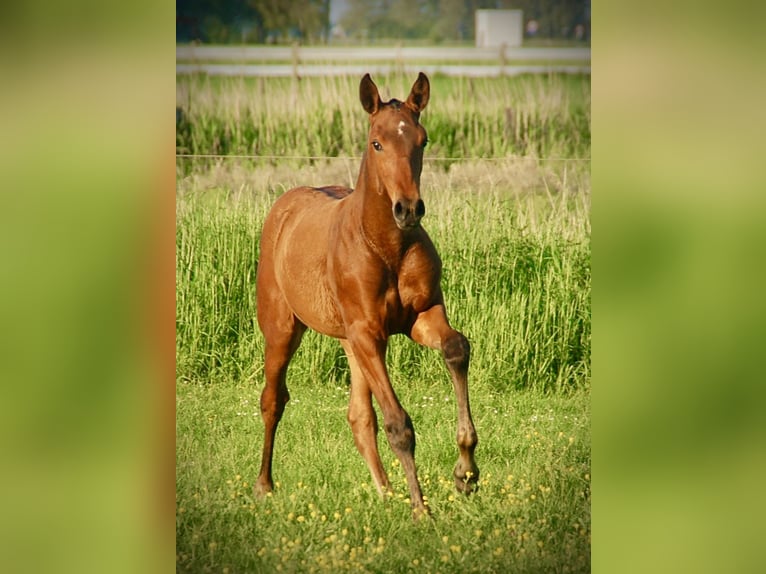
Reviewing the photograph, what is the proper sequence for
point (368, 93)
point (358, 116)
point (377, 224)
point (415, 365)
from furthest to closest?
point (415, 365), point (358, 116), point (377, 224), point (368, 93)

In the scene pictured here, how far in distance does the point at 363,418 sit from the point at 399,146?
1.29 metres

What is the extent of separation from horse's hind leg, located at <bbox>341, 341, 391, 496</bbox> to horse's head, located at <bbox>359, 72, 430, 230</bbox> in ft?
2.77

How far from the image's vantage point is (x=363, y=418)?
5.38 metres

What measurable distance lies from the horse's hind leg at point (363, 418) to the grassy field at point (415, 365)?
0.08 meters

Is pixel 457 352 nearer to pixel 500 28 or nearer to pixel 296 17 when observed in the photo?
pixel 500 28

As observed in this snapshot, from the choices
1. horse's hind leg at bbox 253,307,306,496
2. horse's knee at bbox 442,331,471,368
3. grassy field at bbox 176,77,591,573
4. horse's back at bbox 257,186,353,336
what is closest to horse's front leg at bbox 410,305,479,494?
horse's knee at bbox 442,331,471,368

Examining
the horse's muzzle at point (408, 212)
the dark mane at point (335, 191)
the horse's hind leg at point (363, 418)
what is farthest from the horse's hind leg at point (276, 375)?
the horse's muzzle at point (408, 212)

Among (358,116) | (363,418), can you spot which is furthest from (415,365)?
(358,116)

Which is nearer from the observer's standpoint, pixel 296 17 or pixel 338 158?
pixel 296 17

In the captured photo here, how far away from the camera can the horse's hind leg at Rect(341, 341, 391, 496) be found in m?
5.34

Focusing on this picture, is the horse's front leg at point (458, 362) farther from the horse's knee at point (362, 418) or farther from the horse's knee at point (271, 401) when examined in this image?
the horse's knee at point (271, 401)
